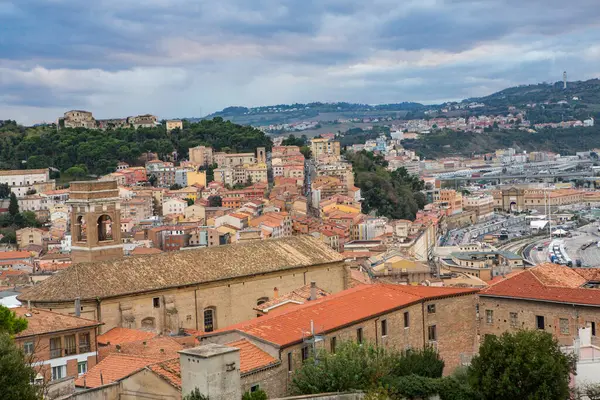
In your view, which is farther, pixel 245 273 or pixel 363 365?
pixel 245 273

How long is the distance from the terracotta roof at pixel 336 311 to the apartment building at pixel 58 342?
286 cm

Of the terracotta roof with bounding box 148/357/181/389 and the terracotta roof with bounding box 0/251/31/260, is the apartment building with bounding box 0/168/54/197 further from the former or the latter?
the terracotta roof with bounding box 148/357/181/389

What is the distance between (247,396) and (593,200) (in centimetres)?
14686

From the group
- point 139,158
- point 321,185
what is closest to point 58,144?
point 139,158

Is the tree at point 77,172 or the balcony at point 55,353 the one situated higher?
the tree at point 77,172

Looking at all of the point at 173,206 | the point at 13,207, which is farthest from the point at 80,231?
the point at 13,207

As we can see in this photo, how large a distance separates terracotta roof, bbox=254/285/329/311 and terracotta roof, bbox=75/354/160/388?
261 inches

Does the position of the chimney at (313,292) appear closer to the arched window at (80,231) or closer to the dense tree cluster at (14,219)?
the arched window at (80,231)

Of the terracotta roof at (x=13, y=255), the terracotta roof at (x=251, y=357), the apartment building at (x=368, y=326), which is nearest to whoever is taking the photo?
the terracotta roof at (x=251, y=357)

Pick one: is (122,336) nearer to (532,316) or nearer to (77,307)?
(77,307)

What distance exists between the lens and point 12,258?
68625mm

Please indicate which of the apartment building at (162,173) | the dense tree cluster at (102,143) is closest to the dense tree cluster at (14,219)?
the dense tree cluster at (102,143)

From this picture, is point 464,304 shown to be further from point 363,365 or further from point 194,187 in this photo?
point 194,187

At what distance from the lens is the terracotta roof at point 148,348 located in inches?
750
